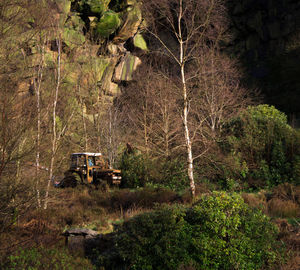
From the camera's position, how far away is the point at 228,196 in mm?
5656

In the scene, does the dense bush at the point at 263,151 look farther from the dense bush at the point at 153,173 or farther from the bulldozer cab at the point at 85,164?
the bulldozer cab at the point at 85,164

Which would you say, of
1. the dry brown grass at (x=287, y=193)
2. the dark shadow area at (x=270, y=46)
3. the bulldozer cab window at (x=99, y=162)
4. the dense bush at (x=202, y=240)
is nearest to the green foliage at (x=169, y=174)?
the bulldozer cab window at (x=99, y=162)

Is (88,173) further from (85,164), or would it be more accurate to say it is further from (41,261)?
(41,261)

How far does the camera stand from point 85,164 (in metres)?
14.2

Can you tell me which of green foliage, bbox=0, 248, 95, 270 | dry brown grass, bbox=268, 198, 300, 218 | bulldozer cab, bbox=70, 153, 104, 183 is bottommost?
green foliage, bbox=0, 248, 95, 270

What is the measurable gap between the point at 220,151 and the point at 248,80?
2439cm

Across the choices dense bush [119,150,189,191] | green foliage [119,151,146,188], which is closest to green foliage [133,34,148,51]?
green foliage [119,151,146,188]

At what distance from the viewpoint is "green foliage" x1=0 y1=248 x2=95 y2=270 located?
4.79m

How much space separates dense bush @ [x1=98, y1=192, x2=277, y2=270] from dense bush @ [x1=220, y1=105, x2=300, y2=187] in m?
6.53

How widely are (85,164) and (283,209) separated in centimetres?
931

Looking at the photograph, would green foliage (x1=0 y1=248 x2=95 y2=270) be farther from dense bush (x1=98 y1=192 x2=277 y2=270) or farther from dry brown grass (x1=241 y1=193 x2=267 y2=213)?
dry brown grass (x1=241 y1=193 x2=267 y2=213)

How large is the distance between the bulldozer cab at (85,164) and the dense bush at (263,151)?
21.0ft

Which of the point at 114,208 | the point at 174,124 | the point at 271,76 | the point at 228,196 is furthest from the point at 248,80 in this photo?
the point at 228,196

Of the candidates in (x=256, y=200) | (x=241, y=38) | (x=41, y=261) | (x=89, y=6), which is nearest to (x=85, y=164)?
(x=256, y=200)
